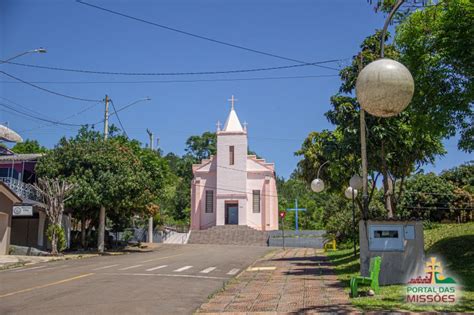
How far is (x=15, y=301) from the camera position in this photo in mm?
10734

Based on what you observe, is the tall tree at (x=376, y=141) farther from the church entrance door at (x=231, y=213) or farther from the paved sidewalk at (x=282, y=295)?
the church entrance door at (x=231, y=213)

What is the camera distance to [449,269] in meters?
13.4

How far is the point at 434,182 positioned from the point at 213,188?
24306 millimetres

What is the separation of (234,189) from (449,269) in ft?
126

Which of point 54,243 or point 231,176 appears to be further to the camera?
point 231,176

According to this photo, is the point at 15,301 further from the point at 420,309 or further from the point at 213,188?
the point at 213,188

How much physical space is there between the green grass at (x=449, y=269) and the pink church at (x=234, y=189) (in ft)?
100

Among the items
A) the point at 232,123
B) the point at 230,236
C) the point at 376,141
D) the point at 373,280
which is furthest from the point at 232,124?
the point at 373,280

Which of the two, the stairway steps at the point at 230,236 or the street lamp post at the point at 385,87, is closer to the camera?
the street lamp post at the point at 385,87

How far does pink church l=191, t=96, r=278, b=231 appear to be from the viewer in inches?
2015

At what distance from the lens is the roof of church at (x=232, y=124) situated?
53.1 meters

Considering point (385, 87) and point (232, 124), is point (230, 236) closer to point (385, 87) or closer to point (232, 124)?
point (232, 124)

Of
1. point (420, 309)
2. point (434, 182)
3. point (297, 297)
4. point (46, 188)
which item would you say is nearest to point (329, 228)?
point (434, 182)

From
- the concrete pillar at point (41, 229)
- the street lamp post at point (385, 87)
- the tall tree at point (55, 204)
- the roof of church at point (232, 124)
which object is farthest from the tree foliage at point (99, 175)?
the street lamp post at point (385, 87)
